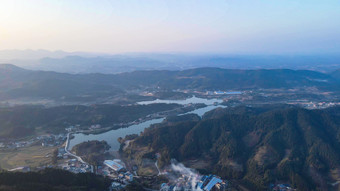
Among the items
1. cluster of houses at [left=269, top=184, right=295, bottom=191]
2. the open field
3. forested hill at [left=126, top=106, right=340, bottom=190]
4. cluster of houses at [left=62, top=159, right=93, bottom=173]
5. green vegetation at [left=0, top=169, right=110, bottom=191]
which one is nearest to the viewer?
green vegetation at [left=0, top=169, right=110, bottom=191]

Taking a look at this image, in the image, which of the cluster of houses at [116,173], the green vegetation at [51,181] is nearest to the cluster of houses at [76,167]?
the cluster of houses at [116,173]

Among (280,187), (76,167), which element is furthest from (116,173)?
(280,187)

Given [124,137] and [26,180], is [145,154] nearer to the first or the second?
[124,137]

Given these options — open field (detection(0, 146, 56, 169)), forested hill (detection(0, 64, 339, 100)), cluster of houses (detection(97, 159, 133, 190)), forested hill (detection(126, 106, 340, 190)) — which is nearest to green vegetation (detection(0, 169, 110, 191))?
cluster of houses (detection(97, 159, 133, 190))

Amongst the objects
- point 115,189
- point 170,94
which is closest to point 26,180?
point 115,189

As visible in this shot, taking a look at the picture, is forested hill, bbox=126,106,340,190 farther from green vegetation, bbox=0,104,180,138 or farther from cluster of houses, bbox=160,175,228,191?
green vegetation, bbox=0,104,180,138

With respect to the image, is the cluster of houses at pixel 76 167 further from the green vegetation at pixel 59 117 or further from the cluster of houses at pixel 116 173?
the green vegetation at pixel 59 117
